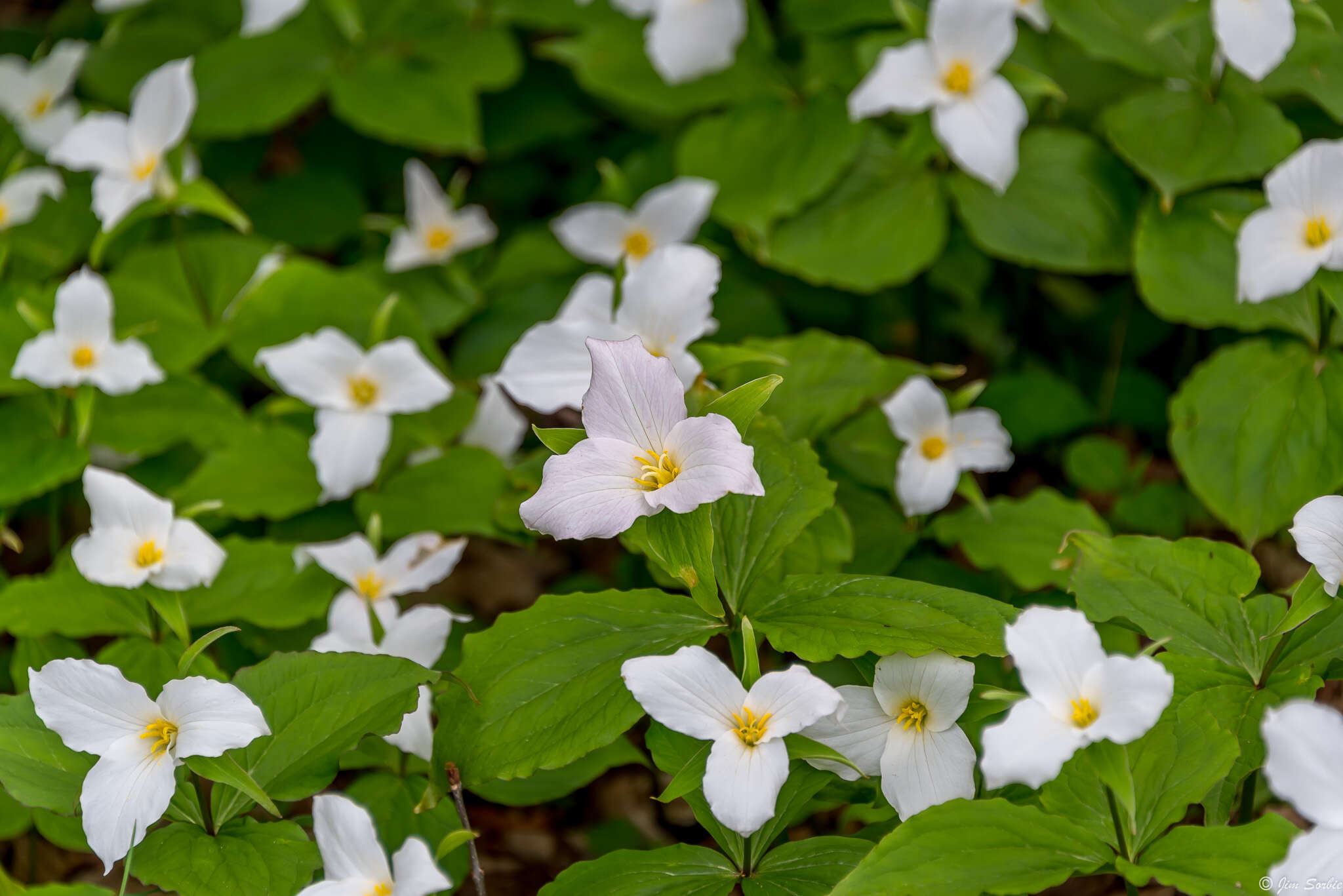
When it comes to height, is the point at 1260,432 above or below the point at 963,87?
below

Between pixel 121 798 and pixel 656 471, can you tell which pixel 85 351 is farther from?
pixel 656 471

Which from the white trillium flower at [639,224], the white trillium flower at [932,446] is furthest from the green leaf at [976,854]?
the white trillium flower at [639,224]

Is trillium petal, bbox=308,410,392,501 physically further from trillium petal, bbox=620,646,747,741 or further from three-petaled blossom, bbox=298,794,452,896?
trillium petal, bbox=620,646,747,741

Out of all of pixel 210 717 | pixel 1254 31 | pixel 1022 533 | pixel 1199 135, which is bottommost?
pixel 1022 533

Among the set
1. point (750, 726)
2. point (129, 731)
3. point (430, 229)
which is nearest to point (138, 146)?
point (430, 229)

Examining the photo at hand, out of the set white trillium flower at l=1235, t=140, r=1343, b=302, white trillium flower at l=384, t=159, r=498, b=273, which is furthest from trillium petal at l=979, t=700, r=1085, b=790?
white trillium flower at l=384, t=159, r=498, b=273

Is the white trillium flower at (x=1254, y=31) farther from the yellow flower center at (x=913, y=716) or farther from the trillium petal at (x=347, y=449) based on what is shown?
the trillium petal at (x=347, y=449)

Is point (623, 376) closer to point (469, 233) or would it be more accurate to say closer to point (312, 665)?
point (312, 665)
